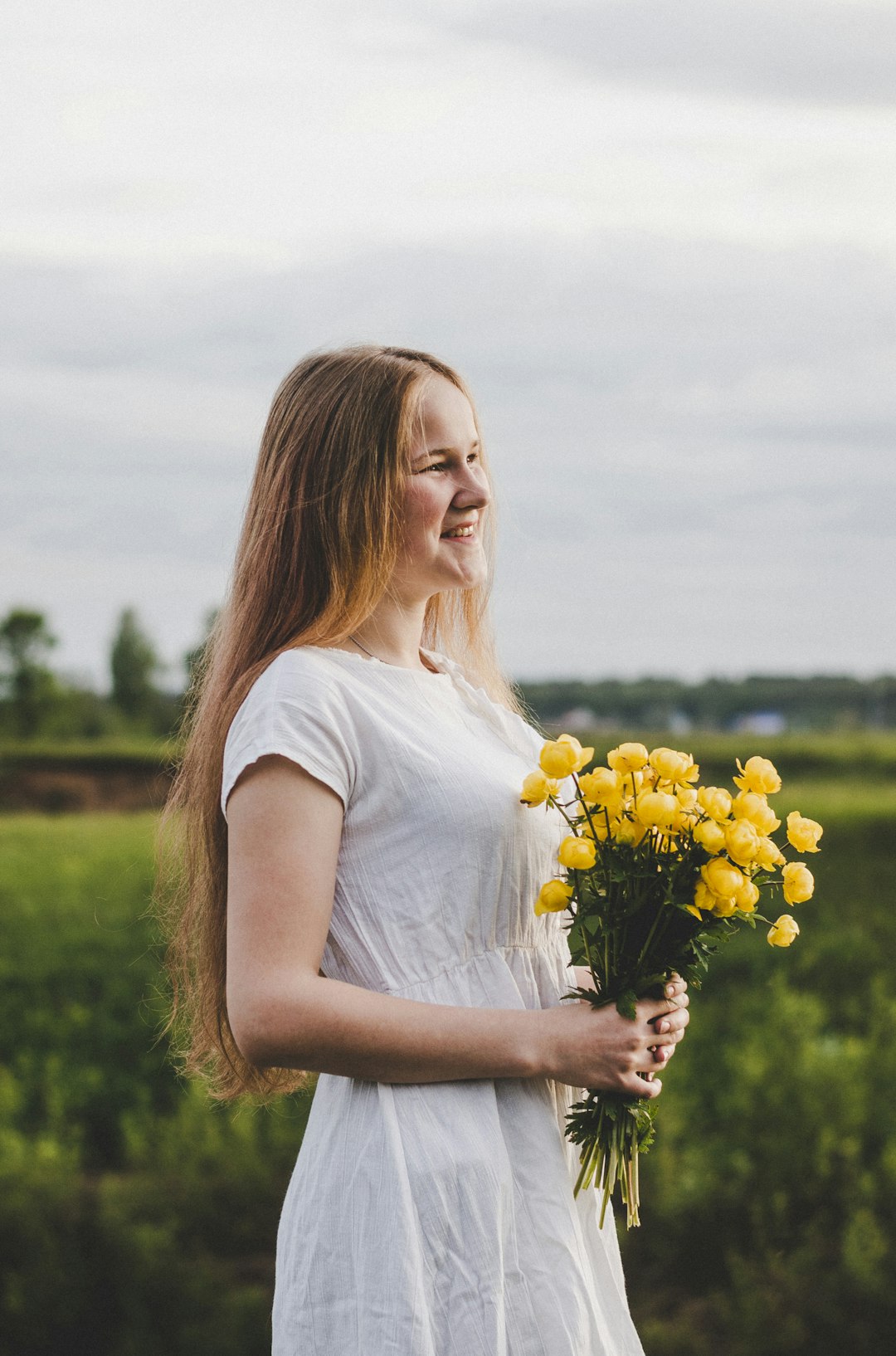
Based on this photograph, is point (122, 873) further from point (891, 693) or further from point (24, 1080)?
point (891, 693)

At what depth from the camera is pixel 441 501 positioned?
2.09m

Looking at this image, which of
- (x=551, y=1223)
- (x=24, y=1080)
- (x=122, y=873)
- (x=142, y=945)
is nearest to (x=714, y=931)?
(x=551, y=1223)

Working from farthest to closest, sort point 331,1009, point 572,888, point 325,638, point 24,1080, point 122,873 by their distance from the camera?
point 122,873, point 24,1080, point 325,638, point 572,888, point 331,1009

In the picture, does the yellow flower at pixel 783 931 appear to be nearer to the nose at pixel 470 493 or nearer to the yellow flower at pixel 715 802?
the yellow flower at pixel 715 802

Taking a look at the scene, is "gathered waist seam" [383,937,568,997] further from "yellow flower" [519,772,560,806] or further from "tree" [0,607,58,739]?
"tree" [0,607,58,739]

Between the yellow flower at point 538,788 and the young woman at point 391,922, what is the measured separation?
0.07 meters

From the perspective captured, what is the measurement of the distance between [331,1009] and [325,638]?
0.57 meters

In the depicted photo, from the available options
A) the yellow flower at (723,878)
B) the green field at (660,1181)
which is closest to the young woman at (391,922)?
the yellow flower at (723,878)

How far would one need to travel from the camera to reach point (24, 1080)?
6457 mm

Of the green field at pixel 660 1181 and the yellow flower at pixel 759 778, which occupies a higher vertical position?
the yellow flower at pixel 759 778

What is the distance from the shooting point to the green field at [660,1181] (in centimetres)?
459

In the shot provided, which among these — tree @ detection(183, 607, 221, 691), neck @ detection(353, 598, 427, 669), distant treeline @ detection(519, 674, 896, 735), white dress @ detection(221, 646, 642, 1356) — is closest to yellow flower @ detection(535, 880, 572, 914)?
white dress @ detection(221, 646, 642, 1356)

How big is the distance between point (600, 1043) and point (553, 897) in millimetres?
212

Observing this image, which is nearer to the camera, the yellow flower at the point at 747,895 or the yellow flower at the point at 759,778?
the yellow flower at the point at 747,895
